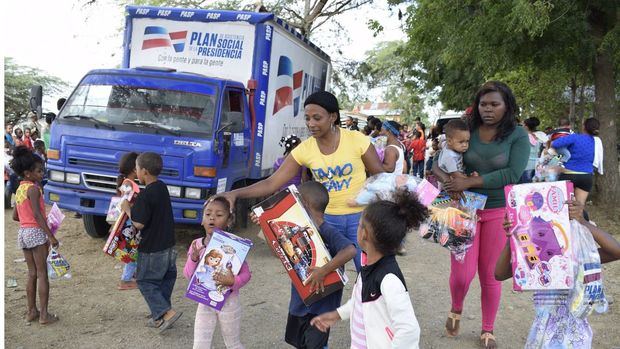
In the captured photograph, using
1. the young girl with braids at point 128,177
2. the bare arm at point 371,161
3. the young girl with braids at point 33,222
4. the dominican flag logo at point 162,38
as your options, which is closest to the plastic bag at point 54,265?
the young girl with braids at point 33,222

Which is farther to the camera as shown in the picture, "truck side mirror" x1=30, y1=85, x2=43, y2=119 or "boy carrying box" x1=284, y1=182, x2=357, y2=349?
"truck side mirror" x1=30, y1=85, x2=43, y2=119

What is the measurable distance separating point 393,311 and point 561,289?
36.9 inches

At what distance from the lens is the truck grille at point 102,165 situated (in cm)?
610

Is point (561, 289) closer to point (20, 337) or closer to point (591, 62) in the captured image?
point (20, 337)

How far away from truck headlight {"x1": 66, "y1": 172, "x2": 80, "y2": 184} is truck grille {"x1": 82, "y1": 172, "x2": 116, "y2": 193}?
0.08m

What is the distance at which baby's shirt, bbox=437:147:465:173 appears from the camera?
3756 millimetres

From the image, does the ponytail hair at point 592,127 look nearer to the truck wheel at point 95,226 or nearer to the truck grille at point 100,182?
the truck grille at point 100,182

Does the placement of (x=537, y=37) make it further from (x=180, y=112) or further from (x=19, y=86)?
(x=19, y=86)

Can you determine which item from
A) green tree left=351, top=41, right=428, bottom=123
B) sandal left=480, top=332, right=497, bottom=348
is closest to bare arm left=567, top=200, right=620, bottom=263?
sandal left=480, top=332, right=497, bottom=348

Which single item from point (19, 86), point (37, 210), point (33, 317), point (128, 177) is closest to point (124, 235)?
point (128, 177)

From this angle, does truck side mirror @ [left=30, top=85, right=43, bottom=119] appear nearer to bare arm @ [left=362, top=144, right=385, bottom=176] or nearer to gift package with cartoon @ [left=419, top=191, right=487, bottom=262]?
bare arm @ [left=362, top=144, right=385, bottom=176]

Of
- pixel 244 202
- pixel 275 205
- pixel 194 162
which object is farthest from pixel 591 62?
pixel 275 205

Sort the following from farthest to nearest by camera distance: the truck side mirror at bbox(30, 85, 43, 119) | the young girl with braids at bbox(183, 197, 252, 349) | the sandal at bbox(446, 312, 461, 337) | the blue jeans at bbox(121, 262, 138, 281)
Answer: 1. the truck side mirror at bbox(30, 85, 43, 119)
2. the blue jeans at bbox(121, 262, 138, 281)
3. the sandal at bbox(446, 312, 461, 337)
4. the young girl with braids at bbox(183, 197, 252, 349)

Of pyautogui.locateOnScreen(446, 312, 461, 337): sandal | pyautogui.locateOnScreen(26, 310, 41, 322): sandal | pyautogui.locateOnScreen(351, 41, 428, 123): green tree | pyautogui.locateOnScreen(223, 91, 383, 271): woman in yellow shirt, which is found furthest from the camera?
pyautogui.locateOnScreen(351, 41, 428, 123): green tree
